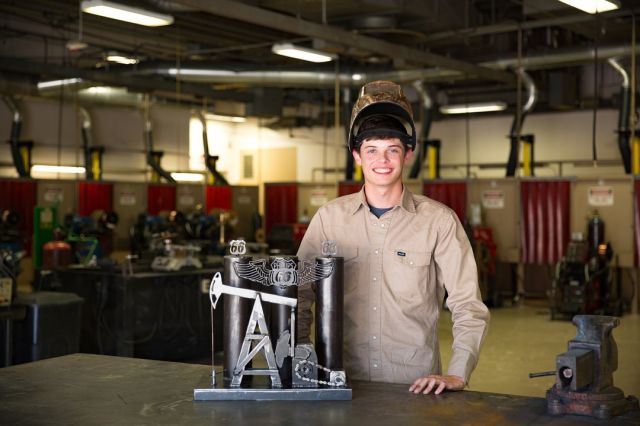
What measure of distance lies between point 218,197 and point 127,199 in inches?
77.3

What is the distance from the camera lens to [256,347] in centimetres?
192

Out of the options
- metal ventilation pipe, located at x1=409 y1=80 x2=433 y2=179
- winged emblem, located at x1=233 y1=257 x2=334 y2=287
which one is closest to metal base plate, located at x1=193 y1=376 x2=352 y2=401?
A: winged emblem, located at x1=233 y1=257 x2=334 y2=287

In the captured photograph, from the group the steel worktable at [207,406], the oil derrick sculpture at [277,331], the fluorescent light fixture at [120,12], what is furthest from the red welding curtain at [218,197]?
the oil derrick sculpture at [277,331]

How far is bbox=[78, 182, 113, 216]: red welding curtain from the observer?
11.4 metres

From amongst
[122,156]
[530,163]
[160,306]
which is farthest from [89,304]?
[122,156]

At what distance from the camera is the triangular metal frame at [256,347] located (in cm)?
191

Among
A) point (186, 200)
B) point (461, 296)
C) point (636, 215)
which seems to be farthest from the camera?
point (186, 200)

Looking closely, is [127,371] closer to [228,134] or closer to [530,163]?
[530,163]

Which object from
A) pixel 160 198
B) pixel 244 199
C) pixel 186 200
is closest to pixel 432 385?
pixel 160 198

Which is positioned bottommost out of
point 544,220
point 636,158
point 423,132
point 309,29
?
point 544,220

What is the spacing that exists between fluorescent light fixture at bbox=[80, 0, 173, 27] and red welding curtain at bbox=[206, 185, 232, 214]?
690cm

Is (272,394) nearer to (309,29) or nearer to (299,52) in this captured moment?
(309,29)

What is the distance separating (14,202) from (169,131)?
423 centimetres

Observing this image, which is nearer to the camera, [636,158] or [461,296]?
[461,296]
